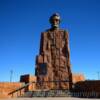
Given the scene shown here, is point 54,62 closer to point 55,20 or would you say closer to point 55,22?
point 55,22

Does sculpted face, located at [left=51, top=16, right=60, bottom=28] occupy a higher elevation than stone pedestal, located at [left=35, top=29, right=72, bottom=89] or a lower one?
higher

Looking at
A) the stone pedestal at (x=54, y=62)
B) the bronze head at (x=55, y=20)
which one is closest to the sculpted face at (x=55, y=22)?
the bronze head at (x=55, y=20)

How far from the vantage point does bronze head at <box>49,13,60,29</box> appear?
2396 cm

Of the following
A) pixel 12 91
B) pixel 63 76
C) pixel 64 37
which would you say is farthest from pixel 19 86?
pixel 64 37

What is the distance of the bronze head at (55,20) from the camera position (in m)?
24.0

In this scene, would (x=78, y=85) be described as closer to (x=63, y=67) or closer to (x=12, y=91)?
(x=63, y=67)

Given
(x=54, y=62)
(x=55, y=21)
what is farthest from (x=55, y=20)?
(x=54, y=62)

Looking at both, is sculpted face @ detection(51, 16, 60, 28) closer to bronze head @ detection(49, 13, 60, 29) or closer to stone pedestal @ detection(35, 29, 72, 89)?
bronze head @ detection(49, 13, 60, 29)

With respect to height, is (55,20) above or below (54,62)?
above

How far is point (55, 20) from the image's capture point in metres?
24.0

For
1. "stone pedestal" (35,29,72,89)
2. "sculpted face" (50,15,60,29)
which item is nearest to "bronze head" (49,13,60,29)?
"sculpted face" (50,15,60,29)

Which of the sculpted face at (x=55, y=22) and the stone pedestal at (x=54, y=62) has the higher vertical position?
the sculpted face at (x=55, y=22)

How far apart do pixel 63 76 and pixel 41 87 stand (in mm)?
2200

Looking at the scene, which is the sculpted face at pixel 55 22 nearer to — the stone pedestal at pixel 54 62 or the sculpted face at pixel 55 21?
the sculpted face at pixel 55 21
